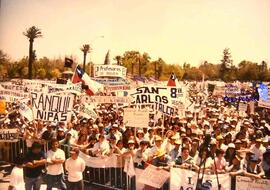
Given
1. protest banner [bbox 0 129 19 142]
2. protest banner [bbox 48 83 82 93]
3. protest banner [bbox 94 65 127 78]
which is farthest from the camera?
protest banner [bbox 94 65 127 78]

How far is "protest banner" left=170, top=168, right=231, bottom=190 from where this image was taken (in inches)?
296

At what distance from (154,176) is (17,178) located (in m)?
2.22

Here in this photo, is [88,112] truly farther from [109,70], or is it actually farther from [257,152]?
[257,152]

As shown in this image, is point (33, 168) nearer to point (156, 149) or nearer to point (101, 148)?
point (101, 148)

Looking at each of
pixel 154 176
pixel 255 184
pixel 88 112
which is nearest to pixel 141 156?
pixel 154 176

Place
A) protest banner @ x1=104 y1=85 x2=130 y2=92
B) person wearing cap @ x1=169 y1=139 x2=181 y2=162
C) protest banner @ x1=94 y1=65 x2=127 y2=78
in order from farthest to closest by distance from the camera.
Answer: protest banner @ x1=94 y1=65 x2=127 y2=78, protest banner @ x1=104 y1=85 x2=130 y2=92, person wearing cap @ x1=169 y1=139 x2=181 y2=162

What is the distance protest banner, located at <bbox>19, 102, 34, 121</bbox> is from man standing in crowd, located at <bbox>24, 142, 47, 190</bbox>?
170 centimetres

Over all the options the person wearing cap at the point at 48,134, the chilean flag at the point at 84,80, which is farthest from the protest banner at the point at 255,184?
the chilean flag at the point at 84,80

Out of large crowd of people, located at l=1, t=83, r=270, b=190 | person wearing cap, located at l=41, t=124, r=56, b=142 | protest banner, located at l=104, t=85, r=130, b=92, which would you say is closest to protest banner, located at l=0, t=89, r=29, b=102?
large crowd of people, located at l=1, t=83, r=270, b=190

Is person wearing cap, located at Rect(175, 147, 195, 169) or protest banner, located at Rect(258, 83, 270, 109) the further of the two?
protest banner, located at Rect(258, 83, 270, 109)

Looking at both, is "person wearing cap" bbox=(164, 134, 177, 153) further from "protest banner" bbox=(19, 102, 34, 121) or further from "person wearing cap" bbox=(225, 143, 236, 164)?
"protest banner" bbox=(19, 102, 34, 121)

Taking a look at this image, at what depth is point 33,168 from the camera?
8.27 metres

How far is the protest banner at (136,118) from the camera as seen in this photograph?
9.65 m

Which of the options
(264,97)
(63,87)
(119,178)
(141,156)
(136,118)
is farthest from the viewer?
(264,97)
